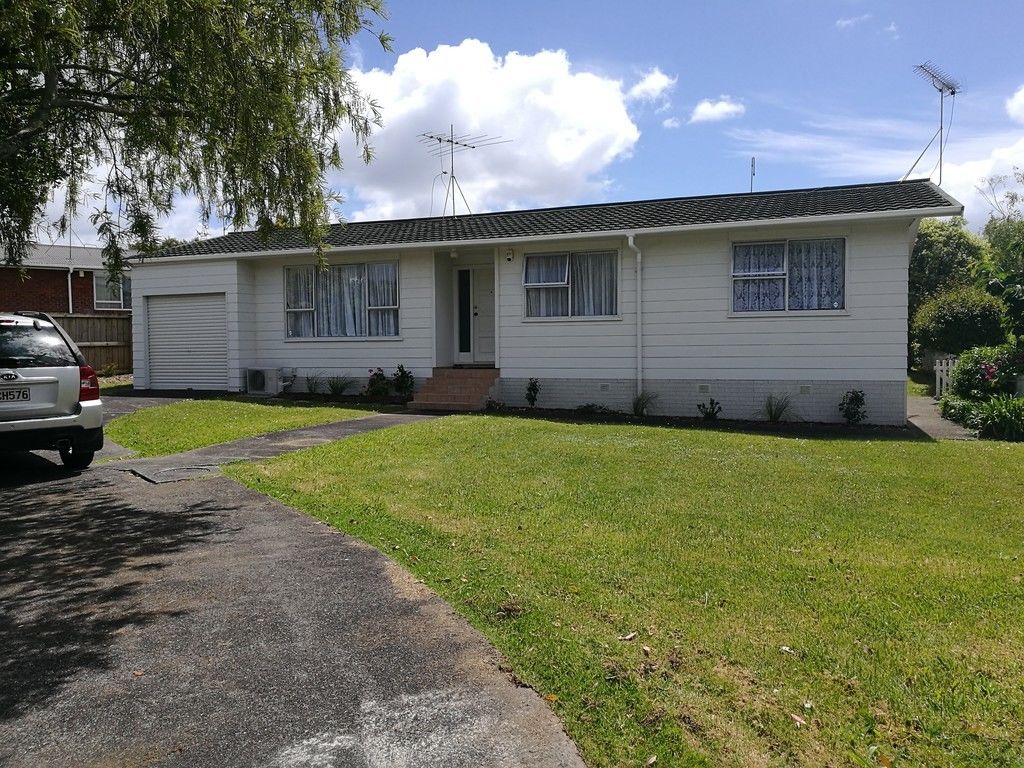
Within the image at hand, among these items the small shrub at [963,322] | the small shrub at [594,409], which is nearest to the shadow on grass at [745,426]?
the small shrub at [594,409]

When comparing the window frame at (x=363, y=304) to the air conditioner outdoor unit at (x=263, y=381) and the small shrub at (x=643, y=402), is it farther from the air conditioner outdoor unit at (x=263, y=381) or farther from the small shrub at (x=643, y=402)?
the small shrub at (x=643, y=402)

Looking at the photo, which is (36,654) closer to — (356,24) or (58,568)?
(58,568)

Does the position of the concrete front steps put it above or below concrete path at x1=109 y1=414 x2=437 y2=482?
above

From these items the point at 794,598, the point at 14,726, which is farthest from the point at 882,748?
the point at 14,726

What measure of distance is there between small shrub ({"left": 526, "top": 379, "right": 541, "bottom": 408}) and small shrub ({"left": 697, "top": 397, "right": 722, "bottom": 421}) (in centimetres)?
326

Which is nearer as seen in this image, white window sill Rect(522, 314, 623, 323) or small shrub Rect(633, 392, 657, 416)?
small shrub Rect(633, 392, 657, 416)

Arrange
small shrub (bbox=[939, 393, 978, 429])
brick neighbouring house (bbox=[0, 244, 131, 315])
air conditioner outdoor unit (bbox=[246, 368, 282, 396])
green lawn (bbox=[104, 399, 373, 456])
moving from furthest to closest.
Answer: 1. brick neighbouring house (bbox=[0, 244, 131, 315])
2. air conditioner outdoor unit (bbox=[246, 368, 282, 396])
3. small shrub (bbox=[939, 393, 978, 429])
4. green lawn (bbox=[104, 399, 373, 456])

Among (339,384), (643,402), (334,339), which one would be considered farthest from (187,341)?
(643,402)

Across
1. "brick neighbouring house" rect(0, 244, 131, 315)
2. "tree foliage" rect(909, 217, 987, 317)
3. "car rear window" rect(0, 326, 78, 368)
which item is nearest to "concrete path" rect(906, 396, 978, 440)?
"car rear window" rect(0, 326, 78, 368)

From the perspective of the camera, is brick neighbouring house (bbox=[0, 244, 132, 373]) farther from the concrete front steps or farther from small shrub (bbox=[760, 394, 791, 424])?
small shrub (bbox=[760, 394, 791, 424])

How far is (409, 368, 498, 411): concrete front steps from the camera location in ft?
51.4

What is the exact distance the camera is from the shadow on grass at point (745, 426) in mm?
12445

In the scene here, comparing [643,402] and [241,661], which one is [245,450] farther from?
[643,402]

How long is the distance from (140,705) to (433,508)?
3.64 metres
